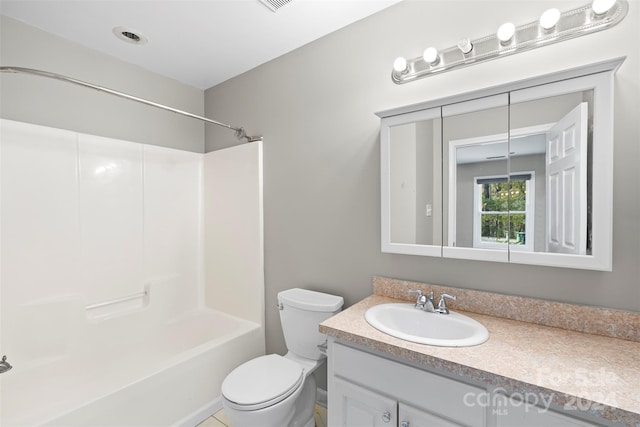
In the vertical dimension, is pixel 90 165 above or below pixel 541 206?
above

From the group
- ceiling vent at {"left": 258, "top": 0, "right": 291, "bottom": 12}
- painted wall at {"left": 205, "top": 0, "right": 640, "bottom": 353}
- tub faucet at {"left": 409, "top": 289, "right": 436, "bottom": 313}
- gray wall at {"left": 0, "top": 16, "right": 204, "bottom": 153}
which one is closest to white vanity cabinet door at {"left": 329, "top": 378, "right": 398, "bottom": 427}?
tub faucet at {"left": 409, "top": 289, "right": 436, "bottom": 313}

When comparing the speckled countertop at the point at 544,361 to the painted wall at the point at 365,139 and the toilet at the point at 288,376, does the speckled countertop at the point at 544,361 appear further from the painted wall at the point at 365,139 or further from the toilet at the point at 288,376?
the toilet at the point at 288,376

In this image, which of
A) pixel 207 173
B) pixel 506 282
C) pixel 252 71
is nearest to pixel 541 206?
pixel 506 282

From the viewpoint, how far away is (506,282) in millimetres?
1391

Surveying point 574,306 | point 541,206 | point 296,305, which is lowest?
point 296,305

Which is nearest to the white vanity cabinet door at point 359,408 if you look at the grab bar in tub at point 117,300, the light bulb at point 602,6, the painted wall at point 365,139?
the painted wall at point 365,139

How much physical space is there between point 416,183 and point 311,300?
962 mm

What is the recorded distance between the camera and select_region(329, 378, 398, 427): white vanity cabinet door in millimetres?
1158

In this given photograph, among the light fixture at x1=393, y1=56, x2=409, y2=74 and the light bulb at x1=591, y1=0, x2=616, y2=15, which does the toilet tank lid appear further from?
the light bulb at x1=591, y1=0, x2=616, y2=15

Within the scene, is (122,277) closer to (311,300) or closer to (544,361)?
(311,300)

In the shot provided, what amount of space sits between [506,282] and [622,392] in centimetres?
60

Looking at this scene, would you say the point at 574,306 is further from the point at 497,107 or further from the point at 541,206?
the point at 497,107

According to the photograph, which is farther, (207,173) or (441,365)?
(207,173)

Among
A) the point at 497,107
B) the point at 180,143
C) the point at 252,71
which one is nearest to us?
the point at 497,107
